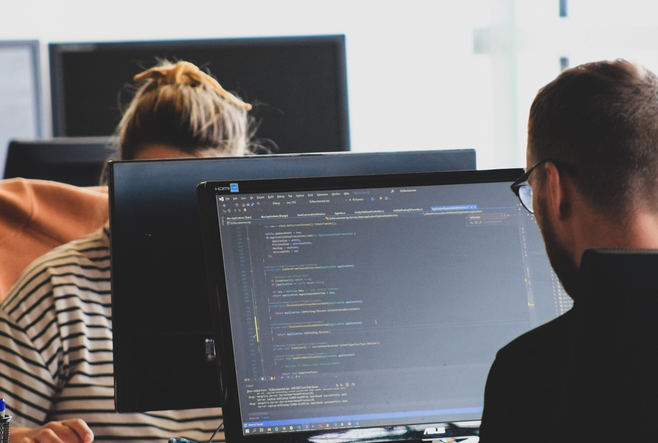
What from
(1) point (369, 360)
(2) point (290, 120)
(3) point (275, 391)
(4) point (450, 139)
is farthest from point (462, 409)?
(4) point (450, 139)

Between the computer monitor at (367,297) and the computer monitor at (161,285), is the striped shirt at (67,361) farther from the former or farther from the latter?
the computer monitor at (367,297)

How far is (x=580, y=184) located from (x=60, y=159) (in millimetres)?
1734

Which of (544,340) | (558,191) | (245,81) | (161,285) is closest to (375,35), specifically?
(245,81)

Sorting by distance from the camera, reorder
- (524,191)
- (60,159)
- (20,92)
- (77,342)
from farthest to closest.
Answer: (20,92)
(60,159)
(77,342)
(524,191)

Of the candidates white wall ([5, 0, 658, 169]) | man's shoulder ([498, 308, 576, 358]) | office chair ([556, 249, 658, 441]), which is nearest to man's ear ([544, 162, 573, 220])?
man's shoulder ([498, 308, 576, 358])

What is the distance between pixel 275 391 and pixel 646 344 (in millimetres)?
492

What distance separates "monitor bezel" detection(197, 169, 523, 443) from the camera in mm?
847

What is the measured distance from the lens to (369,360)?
87 cm

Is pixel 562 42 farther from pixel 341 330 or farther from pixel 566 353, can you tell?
pixel 566 353

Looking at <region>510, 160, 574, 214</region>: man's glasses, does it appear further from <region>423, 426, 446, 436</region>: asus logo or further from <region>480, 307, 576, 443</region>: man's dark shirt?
<region>423, 426, 446, 436</region>: asus logo

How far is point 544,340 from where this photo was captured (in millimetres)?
639

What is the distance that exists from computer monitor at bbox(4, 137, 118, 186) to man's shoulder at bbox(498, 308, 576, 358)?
1595mm

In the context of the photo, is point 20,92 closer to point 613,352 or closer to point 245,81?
point 245,81

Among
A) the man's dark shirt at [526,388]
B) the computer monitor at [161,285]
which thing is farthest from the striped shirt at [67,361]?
the man's dark shirt at [526,388]
